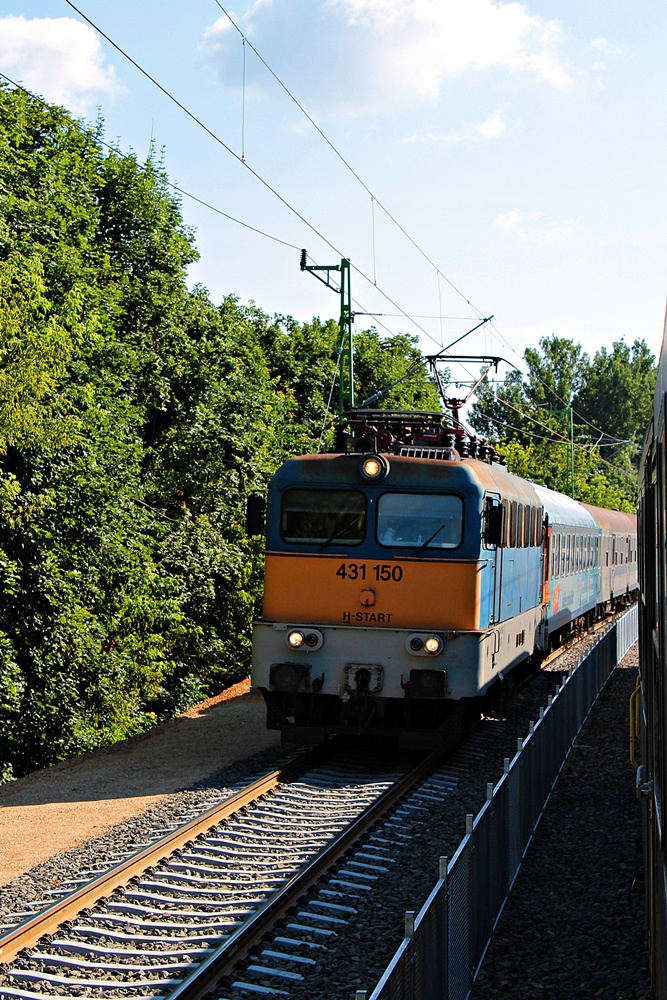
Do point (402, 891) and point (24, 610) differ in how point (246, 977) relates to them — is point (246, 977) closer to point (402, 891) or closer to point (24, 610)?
point (402, 891)

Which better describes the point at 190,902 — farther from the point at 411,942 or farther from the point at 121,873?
the point at 411,942

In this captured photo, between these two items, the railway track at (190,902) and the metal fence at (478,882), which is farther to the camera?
the railway track at (190,902)

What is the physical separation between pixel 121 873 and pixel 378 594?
17.1 ft

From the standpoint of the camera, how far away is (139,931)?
721 cm

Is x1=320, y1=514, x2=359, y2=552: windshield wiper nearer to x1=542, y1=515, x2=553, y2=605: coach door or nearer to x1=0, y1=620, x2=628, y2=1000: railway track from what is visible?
x1=0, y1=620, x2=628, y2=1000: railway track

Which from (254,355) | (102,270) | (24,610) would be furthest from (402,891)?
(254,355)

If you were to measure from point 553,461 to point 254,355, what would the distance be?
4128cm

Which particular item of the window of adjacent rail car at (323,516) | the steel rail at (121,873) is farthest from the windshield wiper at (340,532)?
the steel rail at (121,873)

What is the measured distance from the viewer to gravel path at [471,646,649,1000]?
695 centimetres

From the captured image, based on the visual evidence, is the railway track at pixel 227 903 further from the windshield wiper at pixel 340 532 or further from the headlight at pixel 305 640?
the windshield wiper at pixel 340 532

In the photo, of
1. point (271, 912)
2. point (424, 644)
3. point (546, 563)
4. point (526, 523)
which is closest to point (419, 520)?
point (424, 644)

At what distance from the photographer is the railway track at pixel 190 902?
21.2 ft

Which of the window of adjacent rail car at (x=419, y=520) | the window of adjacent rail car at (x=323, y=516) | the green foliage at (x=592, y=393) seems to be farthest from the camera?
the green foliage at (x=592, y=393)

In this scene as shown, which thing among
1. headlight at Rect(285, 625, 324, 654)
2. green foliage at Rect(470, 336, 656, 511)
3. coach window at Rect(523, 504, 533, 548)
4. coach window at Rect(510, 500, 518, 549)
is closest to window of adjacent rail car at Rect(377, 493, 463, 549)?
headlight at Rect(285, 625, 324, 654)
